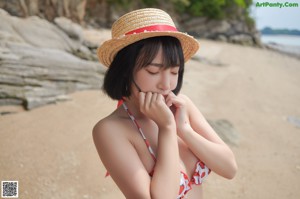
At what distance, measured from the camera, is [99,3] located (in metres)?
18.8

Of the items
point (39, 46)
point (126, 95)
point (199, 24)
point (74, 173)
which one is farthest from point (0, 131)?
point (199, 24)

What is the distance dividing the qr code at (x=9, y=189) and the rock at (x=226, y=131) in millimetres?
3189

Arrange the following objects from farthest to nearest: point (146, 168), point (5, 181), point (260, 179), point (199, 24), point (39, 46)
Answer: point (199, 24) → point (39, 46) → point (260, 179) → point (5, 181) → point (146, 168)

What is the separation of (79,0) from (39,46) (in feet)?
21.7

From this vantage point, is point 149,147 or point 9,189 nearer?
point 149,147

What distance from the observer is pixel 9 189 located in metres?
3.30

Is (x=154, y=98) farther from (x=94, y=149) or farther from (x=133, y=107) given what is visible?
(x=94, y=149)

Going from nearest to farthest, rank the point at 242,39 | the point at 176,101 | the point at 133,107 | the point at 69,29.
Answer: the point at 176,101 → the point at 133,107 → the point at 69,29 → the point at 242,39

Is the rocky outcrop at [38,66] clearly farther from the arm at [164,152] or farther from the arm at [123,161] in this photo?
the arm at [164,152]

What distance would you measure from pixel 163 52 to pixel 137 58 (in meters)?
0.15

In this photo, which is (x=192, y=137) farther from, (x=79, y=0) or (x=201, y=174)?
(x=79, y=0)

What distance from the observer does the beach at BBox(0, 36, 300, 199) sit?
369 cm

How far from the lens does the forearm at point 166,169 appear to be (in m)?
1.57

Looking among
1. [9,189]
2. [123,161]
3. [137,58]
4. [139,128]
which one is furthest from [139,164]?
[9,189]
